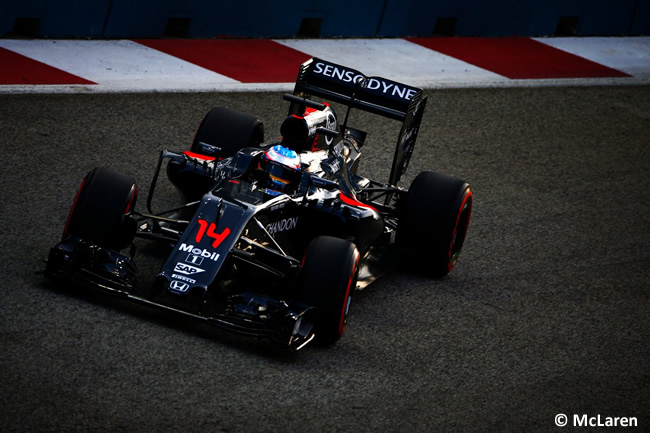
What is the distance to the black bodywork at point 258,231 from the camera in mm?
5340

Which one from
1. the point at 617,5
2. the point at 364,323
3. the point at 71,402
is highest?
the point at 617,5

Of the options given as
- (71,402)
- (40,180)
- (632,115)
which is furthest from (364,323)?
(632,115)

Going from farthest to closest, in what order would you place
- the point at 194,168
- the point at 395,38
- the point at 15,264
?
the point at 395,38, the point at 194,168, the point at 15,264

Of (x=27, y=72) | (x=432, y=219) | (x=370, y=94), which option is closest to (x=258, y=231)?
(x=432, y=219)

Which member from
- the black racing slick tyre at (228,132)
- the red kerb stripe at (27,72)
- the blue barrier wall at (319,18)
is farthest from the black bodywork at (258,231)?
the blue barrier wall at (319,18)

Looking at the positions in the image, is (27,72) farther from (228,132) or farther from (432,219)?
(432,219)

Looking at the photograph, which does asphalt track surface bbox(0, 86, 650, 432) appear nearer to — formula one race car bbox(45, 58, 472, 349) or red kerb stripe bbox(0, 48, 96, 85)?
formula one race car bbox(45, 58, 472, 349)

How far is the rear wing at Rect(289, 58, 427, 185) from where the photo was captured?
22.7 feet

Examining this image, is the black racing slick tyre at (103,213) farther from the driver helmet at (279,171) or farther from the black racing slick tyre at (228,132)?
the black racing slick tyre at (228,132)

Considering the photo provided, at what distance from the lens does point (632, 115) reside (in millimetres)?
10656

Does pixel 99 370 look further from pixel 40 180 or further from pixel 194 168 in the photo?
pixel 40 180

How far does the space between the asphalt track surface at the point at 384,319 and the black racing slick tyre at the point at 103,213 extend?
1.07 feet

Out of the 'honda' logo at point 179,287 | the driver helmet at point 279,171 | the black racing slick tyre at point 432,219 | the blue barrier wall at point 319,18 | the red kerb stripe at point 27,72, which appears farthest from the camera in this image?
the blue barrier wall at point 319,18

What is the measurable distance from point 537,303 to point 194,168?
2260mm
